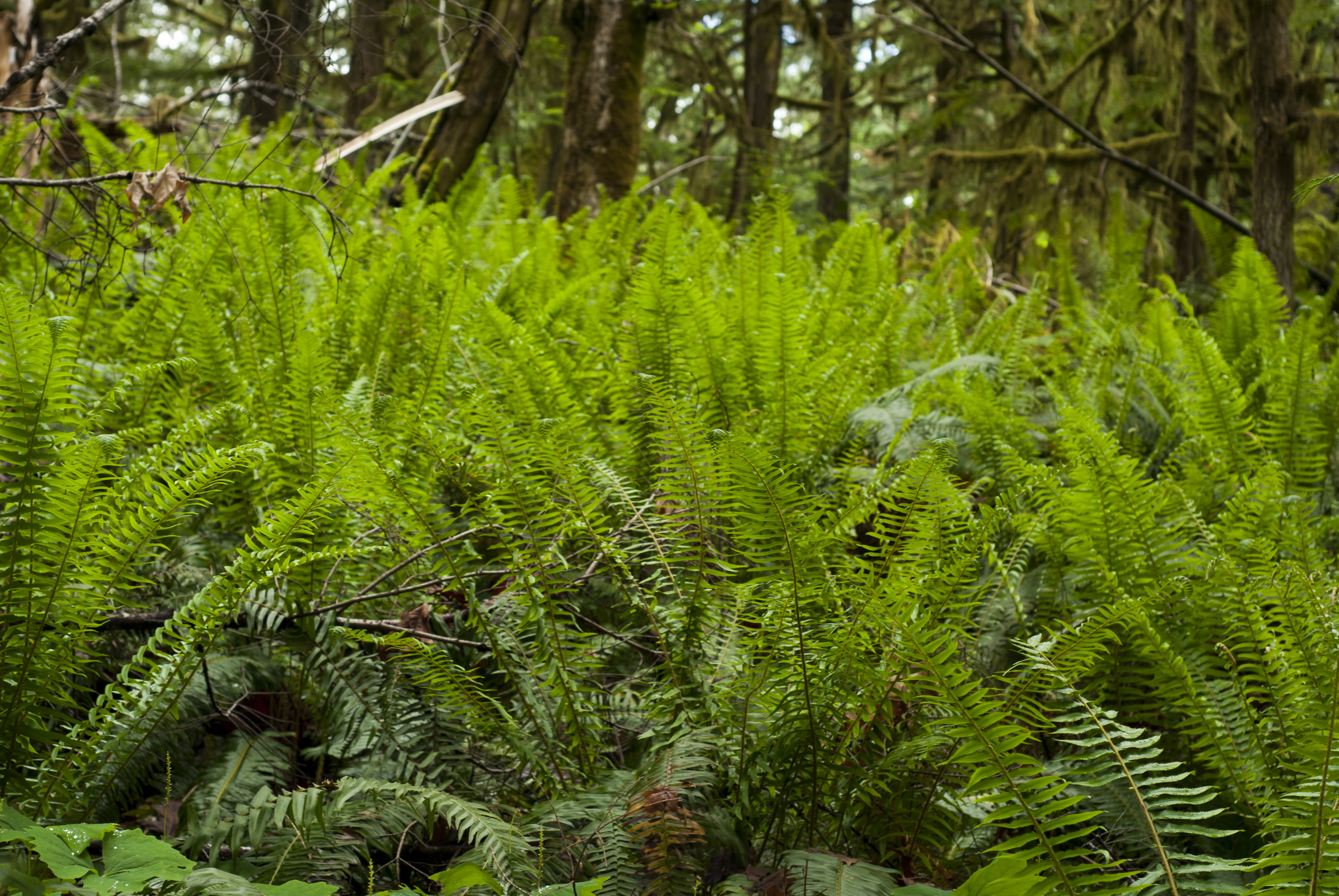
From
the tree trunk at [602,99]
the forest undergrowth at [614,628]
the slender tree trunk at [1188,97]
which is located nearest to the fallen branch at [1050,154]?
the slender tree trunk at [1188,97]

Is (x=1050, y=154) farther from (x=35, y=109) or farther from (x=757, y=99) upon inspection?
(x=35, y=109)

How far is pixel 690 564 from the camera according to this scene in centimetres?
159

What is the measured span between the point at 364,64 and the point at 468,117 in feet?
3.91

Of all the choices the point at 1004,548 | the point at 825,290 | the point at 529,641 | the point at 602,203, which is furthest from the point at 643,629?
the point at 602,203

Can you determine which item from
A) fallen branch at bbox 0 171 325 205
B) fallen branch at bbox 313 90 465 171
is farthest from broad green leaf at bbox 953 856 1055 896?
fallen branch at bbox 313 90 465 171

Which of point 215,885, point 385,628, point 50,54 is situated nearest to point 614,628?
point 385,628

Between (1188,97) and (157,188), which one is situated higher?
(1188,97)

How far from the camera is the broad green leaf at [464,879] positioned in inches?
44.1

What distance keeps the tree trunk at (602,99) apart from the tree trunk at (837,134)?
3804mm

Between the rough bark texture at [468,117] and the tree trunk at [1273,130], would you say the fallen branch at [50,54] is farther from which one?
the tree trunk at [1273,130]

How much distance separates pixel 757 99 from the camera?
9.88m

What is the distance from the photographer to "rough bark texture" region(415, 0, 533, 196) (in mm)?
5176

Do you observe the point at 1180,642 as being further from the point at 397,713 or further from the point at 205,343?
the point at 205,343

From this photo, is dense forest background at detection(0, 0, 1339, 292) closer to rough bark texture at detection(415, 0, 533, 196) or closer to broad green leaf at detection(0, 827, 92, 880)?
rough bark texture at detection(415, 0, 533, 196)
